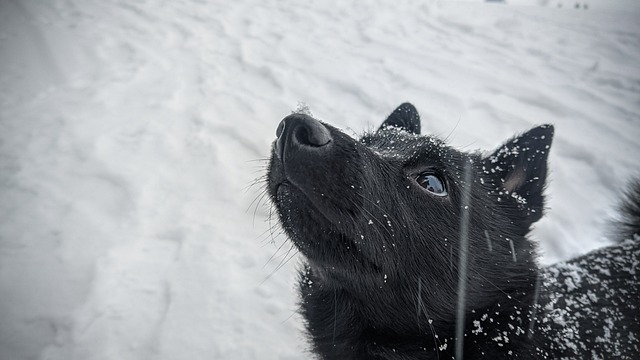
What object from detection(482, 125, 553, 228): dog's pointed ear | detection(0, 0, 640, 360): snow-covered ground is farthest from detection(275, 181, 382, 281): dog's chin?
detection(482, 125, 553, 228): dog's pointed ear

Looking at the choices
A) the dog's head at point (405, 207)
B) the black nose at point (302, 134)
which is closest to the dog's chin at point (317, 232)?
the dog's head at point (405, 207)

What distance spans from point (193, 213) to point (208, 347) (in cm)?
108

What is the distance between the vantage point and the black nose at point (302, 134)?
44.3 inches

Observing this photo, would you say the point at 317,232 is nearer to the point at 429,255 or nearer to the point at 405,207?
the point at 405,207

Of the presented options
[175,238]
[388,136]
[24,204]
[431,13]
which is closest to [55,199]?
[24,204]

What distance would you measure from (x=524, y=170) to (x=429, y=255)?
695 mm

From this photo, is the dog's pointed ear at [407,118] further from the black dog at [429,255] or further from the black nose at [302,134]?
the black nose at [302,134]

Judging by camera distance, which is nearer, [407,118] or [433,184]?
[433,184]

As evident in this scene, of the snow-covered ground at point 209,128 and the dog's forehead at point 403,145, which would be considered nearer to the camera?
the dog's forehead at point 403,145

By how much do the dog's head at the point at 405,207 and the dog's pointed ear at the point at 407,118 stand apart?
329 millimetres

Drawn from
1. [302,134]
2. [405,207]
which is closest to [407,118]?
[405,207]

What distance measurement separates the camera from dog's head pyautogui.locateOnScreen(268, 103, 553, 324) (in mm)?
1161

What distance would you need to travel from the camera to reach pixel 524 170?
1624 mm

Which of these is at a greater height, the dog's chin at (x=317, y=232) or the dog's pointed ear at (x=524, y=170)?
the dog's pointed ear at (x=524, y=170)
